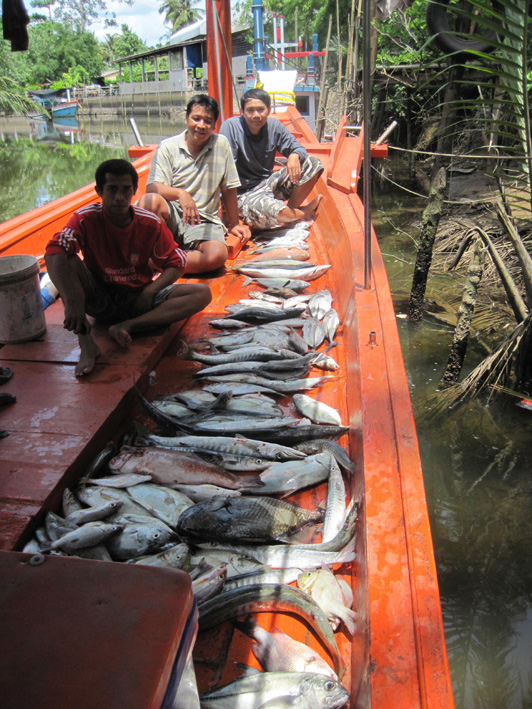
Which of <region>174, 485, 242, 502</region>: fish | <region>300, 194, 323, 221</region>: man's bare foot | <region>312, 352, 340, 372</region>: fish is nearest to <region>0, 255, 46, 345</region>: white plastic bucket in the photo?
<region>174, 485, 242, 502</region>: fish

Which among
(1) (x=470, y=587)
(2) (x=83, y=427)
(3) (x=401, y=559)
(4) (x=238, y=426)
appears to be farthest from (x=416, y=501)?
(1) (x=470, y=587)

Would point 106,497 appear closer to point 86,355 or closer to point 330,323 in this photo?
point 86,355

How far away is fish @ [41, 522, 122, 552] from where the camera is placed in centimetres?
222

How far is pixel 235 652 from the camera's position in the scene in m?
2.03

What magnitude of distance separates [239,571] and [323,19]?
2164 inches

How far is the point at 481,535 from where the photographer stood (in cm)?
460

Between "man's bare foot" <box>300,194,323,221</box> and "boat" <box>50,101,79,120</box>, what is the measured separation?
55.4 metres

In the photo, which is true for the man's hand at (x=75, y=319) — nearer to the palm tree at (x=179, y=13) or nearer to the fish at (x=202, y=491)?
the fish at (x=202, y=491)

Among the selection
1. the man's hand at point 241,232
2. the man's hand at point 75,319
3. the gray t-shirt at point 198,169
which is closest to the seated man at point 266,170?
the man's hand at point 241,232

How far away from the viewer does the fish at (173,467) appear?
277 centimetres

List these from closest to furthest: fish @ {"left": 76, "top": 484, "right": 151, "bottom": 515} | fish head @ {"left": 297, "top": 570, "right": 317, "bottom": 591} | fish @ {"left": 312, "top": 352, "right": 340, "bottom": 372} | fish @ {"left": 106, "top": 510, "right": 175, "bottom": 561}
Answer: fish head @ {"left": 297, "top": 570, "right": 317, "bottom": 591}, fish @ {"left": 106, "top": 510, "right": 175, "bottom": 561}, fish @ {"left": 76, "top": 484, "right": 151, "bottom": 515}, fish @ {"left": 312, "top": 352, "right": 340, "bottom": 372}

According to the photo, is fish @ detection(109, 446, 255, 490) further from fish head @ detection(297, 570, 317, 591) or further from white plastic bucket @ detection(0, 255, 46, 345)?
white plastic bucket @ detection(0, 255, 46, 345)

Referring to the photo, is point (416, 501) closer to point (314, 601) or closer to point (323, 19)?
point (314, 601)

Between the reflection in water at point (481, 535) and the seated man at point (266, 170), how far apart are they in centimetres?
274
